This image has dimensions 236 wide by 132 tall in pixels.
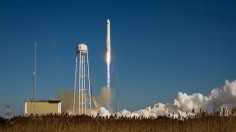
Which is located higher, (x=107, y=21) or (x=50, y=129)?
(x=107, y=21)

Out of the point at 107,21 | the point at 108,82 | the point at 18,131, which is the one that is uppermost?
the point at 107,21

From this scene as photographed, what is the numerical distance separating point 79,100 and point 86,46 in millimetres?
9068

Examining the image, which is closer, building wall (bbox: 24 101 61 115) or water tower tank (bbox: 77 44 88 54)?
building wall (bbox: 24 101 61 115)

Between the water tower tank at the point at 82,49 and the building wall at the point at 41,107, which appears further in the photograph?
the water tower tank at the point at 82,49

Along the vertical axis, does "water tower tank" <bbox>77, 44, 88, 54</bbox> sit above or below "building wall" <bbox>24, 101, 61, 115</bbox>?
above

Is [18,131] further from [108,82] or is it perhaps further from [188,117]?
[108,82]

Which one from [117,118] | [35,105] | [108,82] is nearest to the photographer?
[117,118]

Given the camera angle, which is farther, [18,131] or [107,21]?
[107,21]

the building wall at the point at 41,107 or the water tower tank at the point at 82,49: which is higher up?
the water tower tank at the point at 82,49

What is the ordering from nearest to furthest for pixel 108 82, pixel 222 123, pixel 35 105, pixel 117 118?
pixel 222 123
pixel 117 118
pixel 35 105
pixel 108 82

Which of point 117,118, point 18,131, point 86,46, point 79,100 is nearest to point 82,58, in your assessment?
point 86,46

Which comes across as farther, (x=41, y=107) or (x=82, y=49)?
(x=82, y=49)

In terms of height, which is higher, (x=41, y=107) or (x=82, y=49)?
(x=82, y=49)

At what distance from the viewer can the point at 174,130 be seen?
19.5 metres
